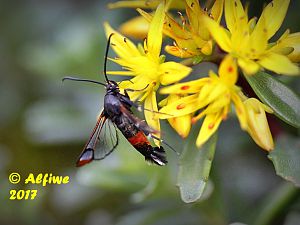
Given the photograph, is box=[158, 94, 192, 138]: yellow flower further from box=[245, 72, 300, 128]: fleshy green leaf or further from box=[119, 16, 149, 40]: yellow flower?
box=[119, 16, 149, 40]: yellow flower

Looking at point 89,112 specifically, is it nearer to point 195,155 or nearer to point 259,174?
point 259,174

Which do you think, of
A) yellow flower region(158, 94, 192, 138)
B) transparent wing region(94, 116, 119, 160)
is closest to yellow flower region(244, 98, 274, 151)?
yellow flower region(158, 94, 192, 138)

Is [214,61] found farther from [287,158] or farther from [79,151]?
[79,151]

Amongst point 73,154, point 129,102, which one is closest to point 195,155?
point 129,102

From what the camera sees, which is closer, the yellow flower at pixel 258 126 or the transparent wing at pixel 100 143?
the yellow flower at pixel 258 126

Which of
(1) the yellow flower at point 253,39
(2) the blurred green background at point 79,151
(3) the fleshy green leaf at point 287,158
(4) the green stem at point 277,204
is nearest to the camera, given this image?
(1) the yellow flower at point 253,39

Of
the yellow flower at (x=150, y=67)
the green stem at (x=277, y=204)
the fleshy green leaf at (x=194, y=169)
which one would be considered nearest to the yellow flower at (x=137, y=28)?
the yellow flower at (x=150, y=67)

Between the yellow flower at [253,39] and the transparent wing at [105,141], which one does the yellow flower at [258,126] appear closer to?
the yellow flower at [253,39]
